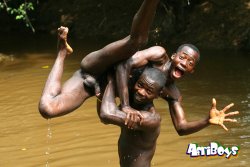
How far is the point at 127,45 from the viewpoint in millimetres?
3928

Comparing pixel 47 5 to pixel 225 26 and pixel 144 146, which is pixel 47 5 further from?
pixel 144 146

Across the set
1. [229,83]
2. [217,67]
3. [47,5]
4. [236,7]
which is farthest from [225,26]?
[47,5]

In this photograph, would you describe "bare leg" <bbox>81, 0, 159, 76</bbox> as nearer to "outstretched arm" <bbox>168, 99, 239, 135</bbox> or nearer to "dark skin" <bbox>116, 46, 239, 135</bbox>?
"dark skin" <bbox>116, 46, 239, 135</bbox>

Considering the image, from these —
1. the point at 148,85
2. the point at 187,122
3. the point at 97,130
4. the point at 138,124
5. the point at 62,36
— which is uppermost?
the point at 62,36

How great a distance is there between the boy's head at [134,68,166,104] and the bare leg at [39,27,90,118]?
59cm

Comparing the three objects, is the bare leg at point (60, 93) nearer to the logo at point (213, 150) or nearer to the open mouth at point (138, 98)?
the open mouth at point (138, 98)

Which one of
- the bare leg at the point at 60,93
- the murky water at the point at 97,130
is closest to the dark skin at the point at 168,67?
the bare leg at the point at 60,93

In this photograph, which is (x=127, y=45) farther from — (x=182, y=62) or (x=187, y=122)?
(x=187, y=122)

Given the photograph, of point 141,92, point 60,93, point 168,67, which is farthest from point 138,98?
point 60,93

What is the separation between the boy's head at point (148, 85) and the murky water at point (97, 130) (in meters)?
2.36

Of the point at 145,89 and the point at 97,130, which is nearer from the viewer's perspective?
the point at 145,89

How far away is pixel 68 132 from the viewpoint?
7230mm

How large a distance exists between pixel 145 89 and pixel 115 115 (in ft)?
1.05

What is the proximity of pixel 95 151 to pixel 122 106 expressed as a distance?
276 cm
